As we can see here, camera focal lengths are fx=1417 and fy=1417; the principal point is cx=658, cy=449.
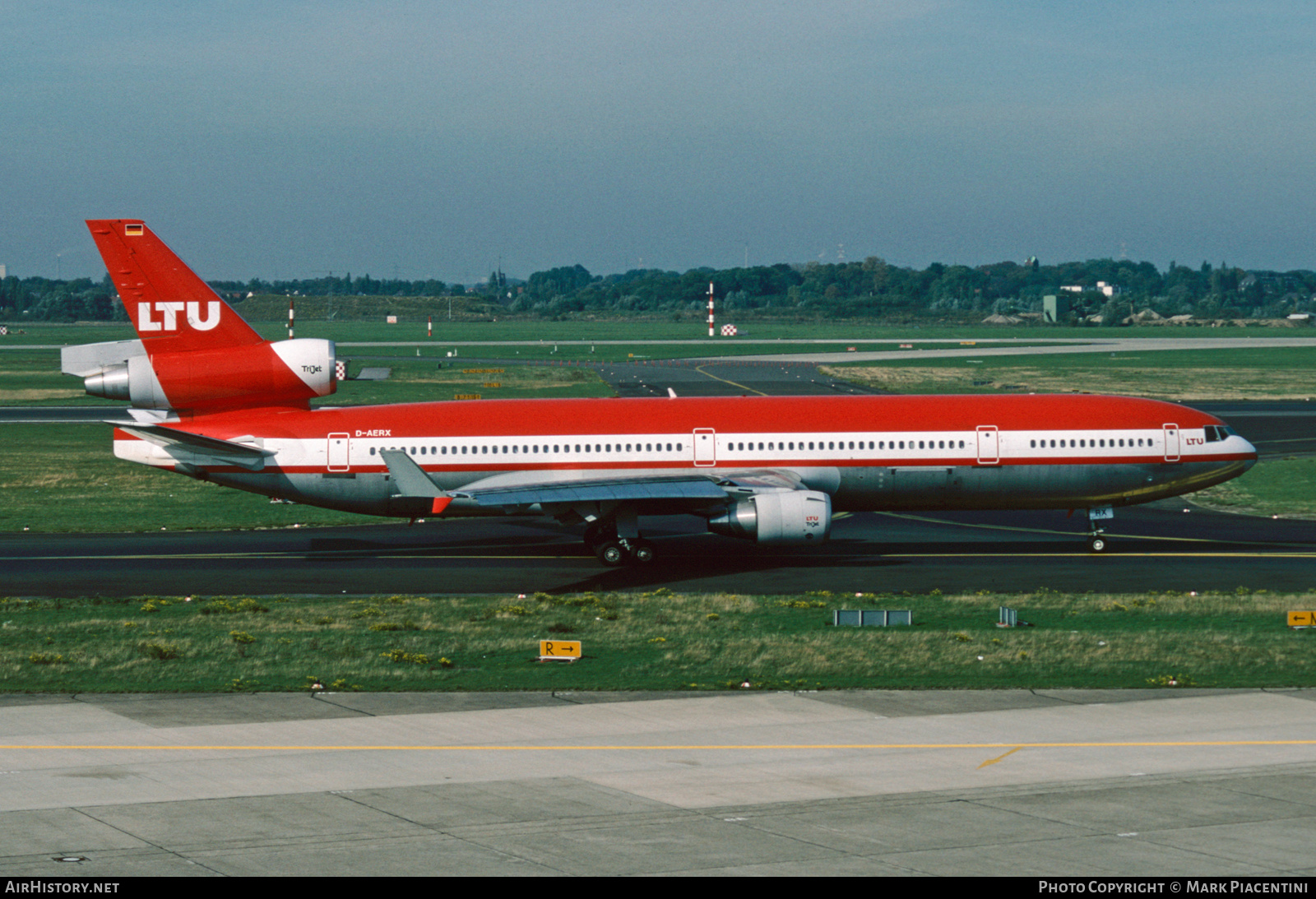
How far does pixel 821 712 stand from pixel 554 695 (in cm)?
507

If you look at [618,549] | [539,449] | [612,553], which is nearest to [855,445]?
[618,549]

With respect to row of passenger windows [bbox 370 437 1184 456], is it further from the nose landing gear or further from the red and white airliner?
the nose landing gear

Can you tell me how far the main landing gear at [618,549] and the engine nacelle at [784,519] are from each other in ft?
12.3

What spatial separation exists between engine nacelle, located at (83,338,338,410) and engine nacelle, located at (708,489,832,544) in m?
13.1

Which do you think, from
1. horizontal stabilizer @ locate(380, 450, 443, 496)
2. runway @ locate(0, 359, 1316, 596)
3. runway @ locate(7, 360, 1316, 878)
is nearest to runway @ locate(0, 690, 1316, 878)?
runway @ locate(7, 360, 1316, 878)

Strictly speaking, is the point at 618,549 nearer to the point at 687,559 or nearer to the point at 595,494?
the point at 595,494

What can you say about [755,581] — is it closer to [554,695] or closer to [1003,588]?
[1003,588]

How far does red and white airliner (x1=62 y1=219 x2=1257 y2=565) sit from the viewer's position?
1686 inches

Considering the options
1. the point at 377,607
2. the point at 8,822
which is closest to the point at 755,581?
the point at 377,607

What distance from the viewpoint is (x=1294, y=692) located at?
26.4 meters

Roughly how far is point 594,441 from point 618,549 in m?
3.54

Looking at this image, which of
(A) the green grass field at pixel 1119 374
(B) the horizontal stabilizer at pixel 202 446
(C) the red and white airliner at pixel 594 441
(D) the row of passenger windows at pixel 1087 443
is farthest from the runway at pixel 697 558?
(A) the green grass field at pixel 1119 374

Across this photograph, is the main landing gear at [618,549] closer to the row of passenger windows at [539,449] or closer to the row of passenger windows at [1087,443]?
the row of passenger windows at [539,449]

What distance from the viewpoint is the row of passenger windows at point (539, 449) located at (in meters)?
44.2
